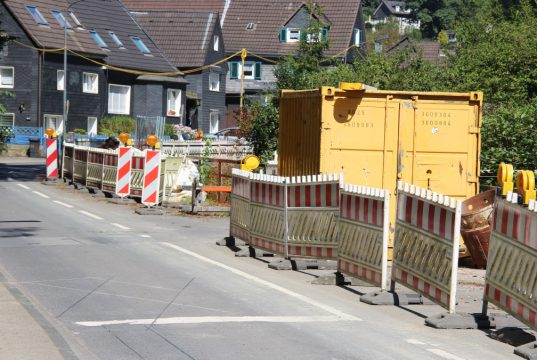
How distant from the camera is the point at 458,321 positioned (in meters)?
10.9

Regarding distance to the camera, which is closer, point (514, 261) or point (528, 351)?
point (528, 351)

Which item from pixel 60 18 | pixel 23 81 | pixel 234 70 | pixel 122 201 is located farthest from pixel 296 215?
pixel 234 70

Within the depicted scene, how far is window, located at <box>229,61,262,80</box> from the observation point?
86.2 m

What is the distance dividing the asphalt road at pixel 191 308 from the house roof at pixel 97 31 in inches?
1845

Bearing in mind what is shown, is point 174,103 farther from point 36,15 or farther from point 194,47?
point 36,15

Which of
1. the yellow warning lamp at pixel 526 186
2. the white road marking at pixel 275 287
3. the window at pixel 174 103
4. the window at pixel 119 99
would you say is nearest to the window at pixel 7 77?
the window at pixel 119 99

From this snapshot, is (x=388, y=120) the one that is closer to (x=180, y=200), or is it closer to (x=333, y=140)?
(x=333, y=140)

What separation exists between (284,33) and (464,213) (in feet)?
231

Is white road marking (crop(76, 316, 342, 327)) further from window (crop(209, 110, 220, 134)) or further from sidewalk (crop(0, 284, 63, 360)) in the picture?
window (crop(209, 110, 220, 134))

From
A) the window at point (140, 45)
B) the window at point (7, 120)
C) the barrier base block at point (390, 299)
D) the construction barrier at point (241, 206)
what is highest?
the window at point (140, 45)

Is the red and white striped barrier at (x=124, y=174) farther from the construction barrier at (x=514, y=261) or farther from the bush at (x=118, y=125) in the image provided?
the bush at (x=118, y=125)

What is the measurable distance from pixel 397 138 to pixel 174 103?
59376mm

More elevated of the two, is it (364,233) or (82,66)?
(82,66)

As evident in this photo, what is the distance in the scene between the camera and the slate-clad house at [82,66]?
64250 mm
